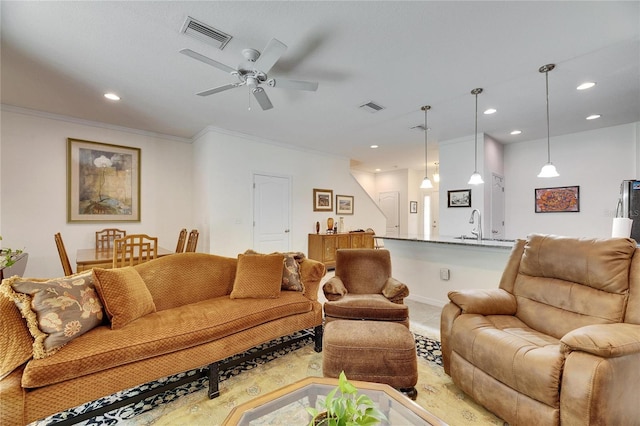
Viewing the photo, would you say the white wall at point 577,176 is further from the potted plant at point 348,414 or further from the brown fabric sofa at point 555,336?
the potted plant at point 348,414

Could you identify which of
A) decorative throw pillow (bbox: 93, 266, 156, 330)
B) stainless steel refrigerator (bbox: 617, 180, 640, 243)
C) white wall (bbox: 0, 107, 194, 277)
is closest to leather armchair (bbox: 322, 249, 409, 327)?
decorative throw pillow (bbox: 93, 266, 156, 330)

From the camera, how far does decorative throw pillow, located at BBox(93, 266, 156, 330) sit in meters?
1.75

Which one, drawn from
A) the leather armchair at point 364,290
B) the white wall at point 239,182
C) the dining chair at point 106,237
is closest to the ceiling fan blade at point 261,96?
the leather armchair at point 364,290

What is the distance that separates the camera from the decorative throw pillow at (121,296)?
1.75 m

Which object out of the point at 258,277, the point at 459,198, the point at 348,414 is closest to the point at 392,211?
the point at 459,198

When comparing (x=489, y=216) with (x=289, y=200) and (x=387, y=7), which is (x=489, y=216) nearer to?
(x=289, y=200)

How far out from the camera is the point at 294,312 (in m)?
2.38

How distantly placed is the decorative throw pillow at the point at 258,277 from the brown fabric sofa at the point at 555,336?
141 cm

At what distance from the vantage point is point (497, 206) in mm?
5242

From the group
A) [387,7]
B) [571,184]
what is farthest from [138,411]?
[571,184]

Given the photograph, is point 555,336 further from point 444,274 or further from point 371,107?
point 371,107

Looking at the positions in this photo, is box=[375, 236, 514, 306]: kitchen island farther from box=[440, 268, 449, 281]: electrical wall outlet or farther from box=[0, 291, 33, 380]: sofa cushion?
box=[0, 291, 33, 380]: sofa cushion

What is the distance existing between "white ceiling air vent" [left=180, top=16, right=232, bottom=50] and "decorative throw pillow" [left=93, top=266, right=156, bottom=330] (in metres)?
1.92

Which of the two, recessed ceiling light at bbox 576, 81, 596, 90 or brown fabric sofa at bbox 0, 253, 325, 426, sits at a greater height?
recessed ceiling light at bbox 576, 81, 596, 90
